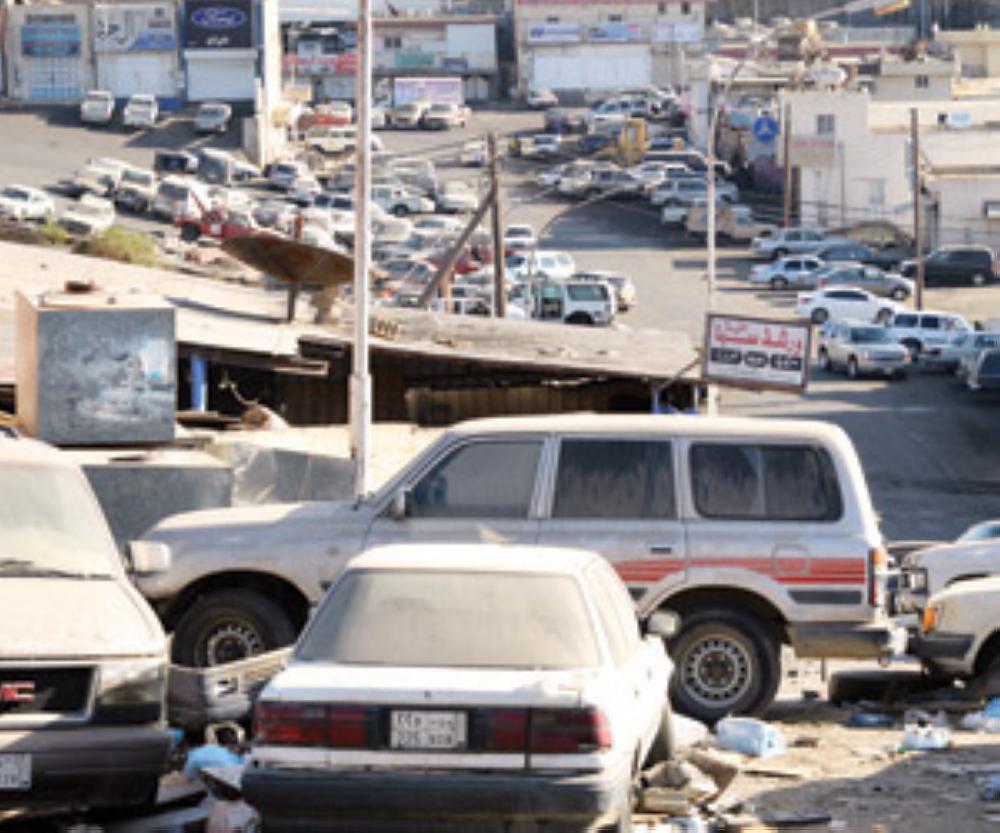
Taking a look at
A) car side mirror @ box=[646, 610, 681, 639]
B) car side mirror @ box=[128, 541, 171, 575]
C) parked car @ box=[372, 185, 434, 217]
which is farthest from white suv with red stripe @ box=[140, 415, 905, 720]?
parked car @ box=[372, 185, 434, 217]

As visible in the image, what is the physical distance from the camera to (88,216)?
3031 inches

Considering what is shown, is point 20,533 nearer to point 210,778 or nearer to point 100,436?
point 210,778

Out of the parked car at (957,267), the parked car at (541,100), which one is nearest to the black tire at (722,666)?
the parked car at (957,267)

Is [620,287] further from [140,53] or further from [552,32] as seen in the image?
[552,32]

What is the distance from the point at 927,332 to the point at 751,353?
3191cm

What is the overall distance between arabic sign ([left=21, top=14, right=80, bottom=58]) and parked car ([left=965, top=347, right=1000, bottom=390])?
65719 millimetres

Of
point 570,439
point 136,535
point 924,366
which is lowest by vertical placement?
point 924,366

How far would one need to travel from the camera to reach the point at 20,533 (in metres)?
12.0

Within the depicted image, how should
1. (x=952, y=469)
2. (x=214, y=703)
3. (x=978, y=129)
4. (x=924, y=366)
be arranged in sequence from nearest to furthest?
(x=214, y=703) < (x=952, y=469) < (x=924, y=366) < (x=978, y=129)

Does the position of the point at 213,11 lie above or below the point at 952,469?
above

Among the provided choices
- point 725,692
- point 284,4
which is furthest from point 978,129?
point 725,692

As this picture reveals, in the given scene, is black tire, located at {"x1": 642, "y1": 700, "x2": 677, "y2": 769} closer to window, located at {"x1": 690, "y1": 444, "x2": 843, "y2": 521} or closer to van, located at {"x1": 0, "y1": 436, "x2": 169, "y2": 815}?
window, located at {"x1": 690, "y1": 444, "x2": 843, "y2": 521}

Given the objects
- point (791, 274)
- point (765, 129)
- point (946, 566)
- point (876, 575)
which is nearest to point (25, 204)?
point (791, 274)

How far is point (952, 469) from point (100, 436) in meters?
26.5
